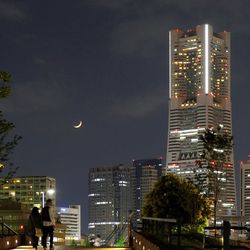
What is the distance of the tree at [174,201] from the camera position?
47.3 metres

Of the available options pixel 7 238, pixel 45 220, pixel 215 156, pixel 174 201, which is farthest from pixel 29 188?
pixel 45 220

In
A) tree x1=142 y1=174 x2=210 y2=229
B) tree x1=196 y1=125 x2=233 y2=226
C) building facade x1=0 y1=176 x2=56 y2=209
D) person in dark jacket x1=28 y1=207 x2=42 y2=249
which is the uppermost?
building facade x1=0 y1=176 x2=56 y2=209

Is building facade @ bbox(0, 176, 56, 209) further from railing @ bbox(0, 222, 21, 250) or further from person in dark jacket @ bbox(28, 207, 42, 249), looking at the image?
person in dark jacket @ bbox(28, 207, 42, 249)

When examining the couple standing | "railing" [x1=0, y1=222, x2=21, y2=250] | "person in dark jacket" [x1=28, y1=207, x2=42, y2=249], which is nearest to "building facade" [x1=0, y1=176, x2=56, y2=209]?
"railing" [x1=0, y1=222, x2=21, y2=250]

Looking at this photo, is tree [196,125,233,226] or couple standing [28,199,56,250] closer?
couple standing [28,199,56,250]

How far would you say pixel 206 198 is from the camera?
5297 centimetres

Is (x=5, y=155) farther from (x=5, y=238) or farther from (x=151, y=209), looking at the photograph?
(x=151, y=209)

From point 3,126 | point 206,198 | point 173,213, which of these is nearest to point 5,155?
point 3,126

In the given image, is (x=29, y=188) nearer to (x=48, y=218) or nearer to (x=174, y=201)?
(x=174, y=201)

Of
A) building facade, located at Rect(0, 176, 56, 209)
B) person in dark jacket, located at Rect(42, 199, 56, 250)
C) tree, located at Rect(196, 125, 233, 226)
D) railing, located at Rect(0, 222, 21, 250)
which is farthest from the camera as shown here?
building facade, located at Rect(0, 176, 56, 209)

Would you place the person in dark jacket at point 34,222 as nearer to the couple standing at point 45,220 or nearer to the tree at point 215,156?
the couple standing at point 45,220

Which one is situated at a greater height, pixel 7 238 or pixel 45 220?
pixel 45 220

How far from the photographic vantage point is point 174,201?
48.4 metres

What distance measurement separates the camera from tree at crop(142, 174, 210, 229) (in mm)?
47281
